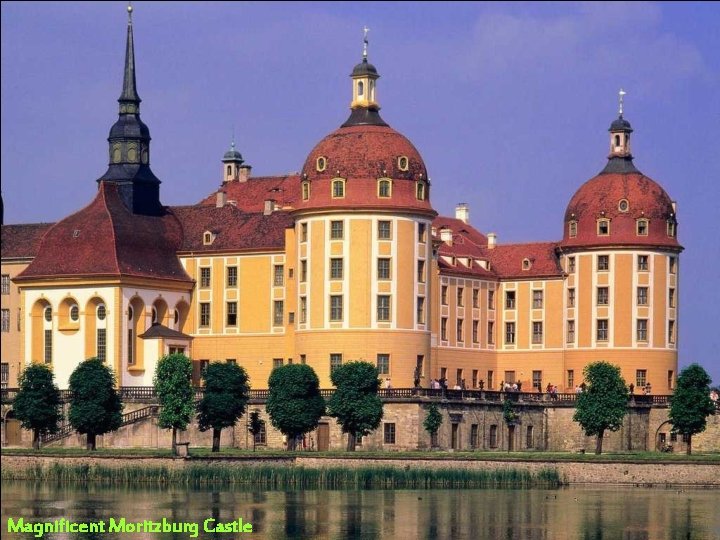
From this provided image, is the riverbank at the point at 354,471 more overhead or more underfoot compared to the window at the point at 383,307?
more underfoot

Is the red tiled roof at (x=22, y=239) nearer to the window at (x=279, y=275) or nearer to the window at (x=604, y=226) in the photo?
the window at (x=279, y=275)

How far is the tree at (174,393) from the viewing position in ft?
290

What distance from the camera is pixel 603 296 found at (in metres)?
107

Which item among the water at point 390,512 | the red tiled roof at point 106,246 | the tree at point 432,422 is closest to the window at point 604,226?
the tree at point 432,422

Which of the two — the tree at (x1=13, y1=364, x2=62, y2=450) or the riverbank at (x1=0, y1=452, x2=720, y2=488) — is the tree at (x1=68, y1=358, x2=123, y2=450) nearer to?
the tree at (x1=13, y1=364, x2=62, y2=450)

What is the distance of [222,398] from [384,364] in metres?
11.3

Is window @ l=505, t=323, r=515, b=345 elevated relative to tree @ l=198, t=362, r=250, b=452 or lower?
elevated

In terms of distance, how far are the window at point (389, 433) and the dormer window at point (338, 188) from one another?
12.7m

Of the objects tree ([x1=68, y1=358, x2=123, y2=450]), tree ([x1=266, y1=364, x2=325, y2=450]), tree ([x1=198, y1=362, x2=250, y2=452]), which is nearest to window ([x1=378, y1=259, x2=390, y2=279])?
tree ([x1=266, y1=364, x2=325, y2=450])

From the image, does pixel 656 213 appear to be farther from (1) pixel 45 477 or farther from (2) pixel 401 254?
(1) pixel 45 477

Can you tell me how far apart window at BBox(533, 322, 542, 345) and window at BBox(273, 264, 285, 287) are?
15.7m

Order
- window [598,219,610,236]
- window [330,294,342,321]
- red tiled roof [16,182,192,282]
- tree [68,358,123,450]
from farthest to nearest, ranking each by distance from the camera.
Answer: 1. window [598,219,610,236]
2. red tiled roof [16,182,192,282]
3. window [330,294,342,321]
4. tree [68,358,123,450]

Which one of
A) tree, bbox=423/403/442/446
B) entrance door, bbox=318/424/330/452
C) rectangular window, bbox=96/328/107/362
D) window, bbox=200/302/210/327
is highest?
window, bbox=200/302/210/327

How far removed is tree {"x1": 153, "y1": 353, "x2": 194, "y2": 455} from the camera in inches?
3484
